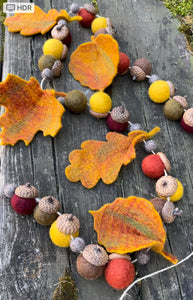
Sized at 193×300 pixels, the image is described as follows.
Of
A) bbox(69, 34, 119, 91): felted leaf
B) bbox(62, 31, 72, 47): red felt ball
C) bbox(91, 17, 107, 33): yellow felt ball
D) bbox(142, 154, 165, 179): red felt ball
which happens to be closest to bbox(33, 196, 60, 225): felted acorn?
bbox(142, 154, 165, 179): red felt ball

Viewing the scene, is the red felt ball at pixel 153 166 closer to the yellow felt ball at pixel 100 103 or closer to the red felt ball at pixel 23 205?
the yellow felt ball at pixel 100 103

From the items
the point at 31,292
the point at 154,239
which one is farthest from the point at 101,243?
the point at 31,292

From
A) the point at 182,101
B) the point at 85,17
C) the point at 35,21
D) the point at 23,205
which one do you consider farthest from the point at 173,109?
the point at 35,21

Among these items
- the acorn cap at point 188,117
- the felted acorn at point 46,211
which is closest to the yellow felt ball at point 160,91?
the acorn cap at point 188,117

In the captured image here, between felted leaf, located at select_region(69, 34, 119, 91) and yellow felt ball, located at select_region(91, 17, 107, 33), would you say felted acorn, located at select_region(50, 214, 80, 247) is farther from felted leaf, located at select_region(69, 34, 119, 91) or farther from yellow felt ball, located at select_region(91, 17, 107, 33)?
yellow felt ball, located at select_region(91, 17, 107, 33)

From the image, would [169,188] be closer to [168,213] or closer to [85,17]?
Answer: [168,213]
